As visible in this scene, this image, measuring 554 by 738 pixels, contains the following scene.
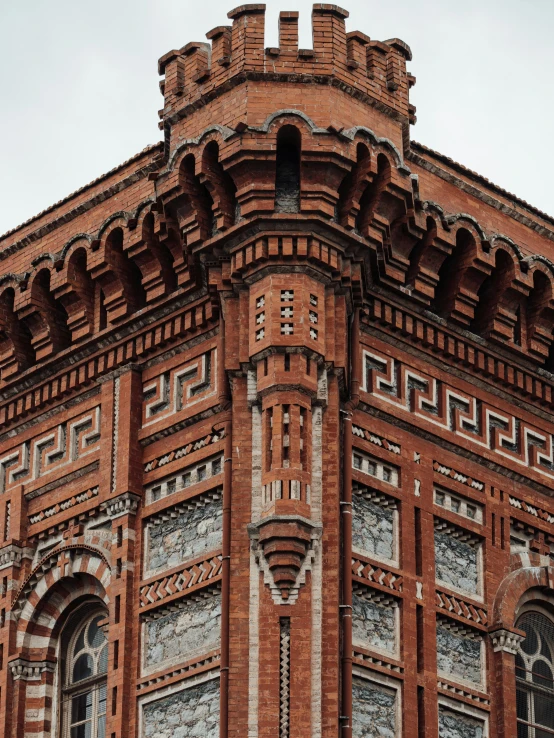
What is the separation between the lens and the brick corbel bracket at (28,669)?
30062 millimetres

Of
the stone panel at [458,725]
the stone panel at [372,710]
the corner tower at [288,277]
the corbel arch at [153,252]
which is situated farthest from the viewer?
the corbel arch at [153,252]

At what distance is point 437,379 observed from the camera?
30469 millimetres

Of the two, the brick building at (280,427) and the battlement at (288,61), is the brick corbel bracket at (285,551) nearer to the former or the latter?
the brick building at (280,427)

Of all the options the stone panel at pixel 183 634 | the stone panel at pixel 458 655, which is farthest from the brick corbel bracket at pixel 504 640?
the stone panel at pixel 183 634

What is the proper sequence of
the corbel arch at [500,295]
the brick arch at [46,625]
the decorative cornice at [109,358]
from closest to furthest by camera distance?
the brick arch at [46,625], the decorative cornice at [109,358], the corbel arch at [500,295]

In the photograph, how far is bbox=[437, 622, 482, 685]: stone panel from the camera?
2872cm

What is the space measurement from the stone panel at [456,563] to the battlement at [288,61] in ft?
15.8

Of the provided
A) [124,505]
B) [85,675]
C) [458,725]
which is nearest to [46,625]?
[85,675]

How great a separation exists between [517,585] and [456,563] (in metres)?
0.87

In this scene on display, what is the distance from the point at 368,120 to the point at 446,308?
2.53m

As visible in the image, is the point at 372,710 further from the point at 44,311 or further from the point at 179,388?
the point at 44,311

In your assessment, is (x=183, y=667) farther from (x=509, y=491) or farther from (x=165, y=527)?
(x=509, y=491)

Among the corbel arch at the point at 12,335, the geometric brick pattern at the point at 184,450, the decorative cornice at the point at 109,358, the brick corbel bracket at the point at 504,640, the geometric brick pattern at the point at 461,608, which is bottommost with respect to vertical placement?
the brick corbel bracket at the point at 504,640

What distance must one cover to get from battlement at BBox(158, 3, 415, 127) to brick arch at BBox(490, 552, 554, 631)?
5251 mm
